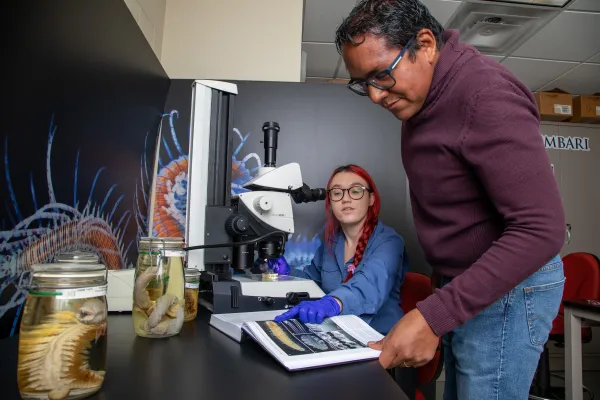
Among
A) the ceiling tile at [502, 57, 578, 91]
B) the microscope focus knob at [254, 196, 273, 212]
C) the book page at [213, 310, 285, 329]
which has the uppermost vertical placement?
the ceiling tile at [502, 57, 578, 91]

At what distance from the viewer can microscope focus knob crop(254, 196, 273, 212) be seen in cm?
114

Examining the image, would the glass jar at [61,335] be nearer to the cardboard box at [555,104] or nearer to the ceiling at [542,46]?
the ceiling at [542,46]

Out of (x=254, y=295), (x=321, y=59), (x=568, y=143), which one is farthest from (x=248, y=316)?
(x=568, y=143)

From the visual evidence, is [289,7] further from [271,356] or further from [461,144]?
[271,356]

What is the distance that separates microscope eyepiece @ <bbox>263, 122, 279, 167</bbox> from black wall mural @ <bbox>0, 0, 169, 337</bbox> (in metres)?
0.47

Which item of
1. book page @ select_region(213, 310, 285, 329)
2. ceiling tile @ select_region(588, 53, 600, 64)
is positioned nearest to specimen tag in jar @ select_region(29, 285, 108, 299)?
book page @ select_region(213, 310, 285, 329)

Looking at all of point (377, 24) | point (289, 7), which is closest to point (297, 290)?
point (377, 24)

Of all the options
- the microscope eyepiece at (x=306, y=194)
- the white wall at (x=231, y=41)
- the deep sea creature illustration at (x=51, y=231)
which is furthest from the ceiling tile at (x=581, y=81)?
the deep sea creature illustration at (x=51, y=231)

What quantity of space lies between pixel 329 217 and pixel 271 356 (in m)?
1.10

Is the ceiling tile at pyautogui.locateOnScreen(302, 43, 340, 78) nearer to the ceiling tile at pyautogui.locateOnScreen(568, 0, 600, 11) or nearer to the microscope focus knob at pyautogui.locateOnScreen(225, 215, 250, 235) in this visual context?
the ceiling tile at pyautogui.locateOnScreen(568, 0, 600, 11)

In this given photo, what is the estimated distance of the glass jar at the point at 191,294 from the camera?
951mm

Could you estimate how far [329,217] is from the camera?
173 cm

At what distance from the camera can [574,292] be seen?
8.42 feet

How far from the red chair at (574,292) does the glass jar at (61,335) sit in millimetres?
2657
